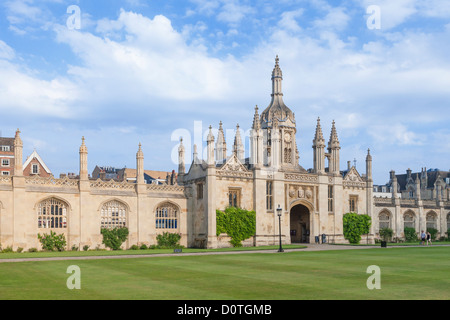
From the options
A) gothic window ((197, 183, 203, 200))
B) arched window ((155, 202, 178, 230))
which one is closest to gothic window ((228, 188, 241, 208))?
gothic window ((197, 183, 203, 200))

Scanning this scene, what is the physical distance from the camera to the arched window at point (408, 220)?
6488cm

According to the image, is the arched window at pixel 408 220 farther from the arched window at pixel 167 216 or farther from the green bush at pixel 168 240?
the green bush at pixel 168 240

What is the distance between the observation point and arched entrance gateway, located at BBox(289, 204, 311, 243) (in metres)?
52.7

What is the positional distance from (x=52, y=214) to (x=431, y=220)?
161 ft

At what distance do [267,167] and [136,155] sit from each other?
41.1 feet

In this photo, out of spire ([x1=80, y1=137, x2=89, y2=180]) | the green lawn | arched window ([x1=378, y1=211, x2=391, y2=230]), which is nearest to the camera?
the green lawn

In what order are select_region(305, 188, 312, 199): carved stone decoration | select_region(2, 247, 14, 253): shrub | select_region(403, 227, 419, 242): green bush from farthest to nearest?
select_region(403, 227, 419, 242): green bush, select_region(305, 188, 312, 199): carved stone decoration, select_region(2, 247, 14, 253): shrub

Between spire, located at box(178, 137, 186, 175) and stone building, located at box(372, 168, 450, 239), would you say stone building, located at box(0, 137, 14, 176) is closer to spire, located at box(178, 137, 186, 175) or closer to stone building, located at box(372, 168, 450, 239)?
spire, located at box(178, 137, 186, 175)

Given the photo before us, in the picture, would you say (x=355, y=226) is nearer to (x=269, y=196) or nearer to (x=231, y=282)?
(x=269, y=196)

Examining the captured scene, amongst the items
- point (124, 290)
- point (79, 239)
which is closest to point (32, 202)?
point (79, 239)

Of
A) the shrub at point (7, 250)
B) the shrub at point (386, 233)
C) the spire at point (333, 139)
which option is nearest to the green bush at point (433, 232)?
the shrub at point (386, 233)

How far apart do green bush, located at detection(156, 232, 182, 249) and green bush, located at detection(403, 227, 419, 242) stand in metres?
Answer: 31.9

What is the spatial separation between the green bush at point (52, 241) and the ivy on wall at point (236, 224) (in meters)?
12.8
